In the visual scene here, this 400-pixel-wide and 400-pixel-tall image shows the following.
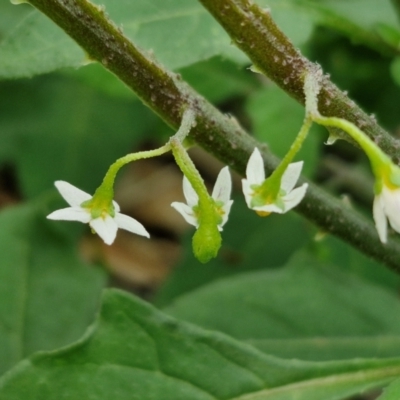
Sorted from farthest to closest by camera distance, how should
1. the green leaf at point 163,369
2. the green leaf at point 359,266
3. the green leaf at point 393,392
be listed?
the green leaf at point 359,266, the green leaf at point 163,369, the green leaf at point 393,392

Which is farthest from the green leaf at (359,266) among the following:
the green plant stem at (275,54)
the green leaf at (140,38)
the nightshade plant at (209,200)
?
the green plant stem at (275,54)

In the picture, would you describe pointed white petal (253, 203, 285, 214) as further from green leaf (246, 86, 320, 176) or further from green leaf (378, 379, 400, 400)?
green leaf (246, 86, 320, 176)

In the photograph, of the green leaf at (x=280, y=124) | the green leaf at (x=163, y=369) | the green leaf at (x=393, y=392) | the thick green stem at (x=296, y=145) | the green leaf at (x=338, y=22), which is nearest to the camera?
the thick green stem at (x=296, y=145)

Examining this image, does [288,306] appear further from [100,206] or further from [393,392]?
[100,206]

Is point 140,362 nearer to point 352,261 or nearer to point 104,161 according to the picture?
point 352,261

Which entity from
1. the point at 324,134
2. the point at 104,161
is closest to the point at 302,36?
the point at 324,134

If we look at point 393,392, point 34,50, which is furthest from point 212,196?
point 34,50

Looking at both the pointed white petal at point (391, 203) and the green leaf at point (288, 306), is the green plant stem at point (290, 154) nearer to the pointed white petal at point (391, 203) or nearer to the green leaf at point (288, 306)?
the pointed white petal at point (391, 203)
